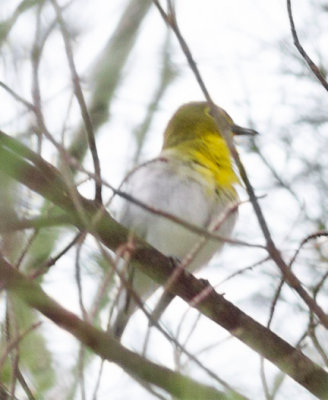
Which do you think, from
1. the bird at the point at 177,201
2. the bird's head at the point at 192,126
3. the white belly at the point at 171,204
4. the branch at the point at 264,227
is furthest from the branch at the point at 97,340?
the bird's head at the point at 192,126

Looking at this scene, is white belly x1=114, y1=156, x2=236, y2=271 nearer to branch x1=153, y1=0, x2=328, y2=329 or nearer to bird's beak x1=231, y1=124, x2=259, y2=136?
bird's beak x1=231, y1=124, x2=259, y2=136

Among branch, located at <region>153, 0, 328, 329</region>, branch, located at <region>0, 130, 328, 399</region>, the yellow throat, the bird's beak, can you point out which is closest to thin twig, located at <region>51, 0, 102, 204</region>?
branch, located at <region>0, 130, 328, 399</region>

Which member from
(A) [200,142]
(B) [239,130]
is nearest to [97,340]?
(A) [200,142]

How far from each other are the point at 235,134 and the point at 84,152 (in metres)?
1.38

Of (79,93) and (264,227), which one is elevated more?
(79,93)

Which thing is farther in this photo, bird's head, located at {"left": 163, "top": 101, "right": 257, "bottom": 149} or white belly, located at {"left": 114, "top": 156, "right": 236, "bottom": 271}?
bird's head, located at {"left": 163, "top": 101, "right": 257, "bottom": 149}

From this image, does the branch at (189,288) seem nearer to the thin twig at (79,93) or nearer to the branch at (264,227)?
the thin twig at (79,93)

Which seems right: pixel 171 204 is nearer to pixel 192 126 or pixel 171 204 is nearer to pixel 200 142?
pixel 200 142

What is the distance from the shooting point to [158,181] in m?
3.67

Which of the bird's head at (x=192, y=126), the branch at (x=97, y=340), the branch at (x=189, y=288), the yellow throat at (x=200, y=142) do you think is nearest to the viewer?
the branch at (x=97, y=340)

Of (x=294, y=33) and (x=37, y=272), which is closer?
(x=37, y=272)

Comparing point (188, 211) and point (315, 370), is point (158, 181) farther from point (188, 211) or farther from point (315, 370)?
point (315, 370)

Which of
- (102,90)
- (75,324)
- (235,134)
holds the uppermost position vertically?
(235,134)

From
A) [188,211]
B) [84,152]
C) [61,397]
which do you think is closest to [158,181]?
[188,211]
